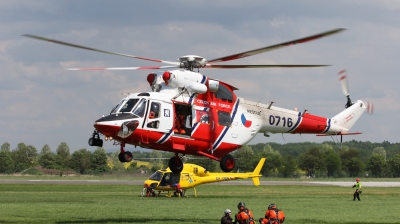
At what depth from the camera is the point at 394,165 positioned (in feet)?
414

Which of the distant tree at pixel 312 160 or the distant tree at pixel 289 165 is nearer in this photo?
the distant tree at pixel 312 160

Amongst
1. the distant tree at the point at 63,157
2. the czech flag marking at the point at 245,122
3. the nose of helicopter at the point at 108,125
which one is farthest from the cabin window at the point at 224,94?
the distant tree at the point at 63,157

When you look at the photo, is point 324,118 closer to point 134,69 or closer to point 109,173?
point 134,69

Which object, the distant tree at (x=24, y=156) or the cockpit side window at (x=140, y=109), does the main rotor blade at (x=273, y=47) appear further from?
the distant tree at (x=24, y=156)

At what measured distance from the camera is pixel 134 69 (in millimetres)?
26406

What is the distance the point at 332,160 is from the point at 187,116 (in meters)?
88.1

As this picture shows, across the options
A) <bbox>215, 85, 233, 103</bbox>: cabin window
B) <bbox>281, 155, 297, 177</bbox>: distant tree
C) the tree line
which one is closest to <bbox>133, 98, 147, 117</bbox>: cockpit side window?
<bbox>215, 85, 233, 103</bbox>: cabin window

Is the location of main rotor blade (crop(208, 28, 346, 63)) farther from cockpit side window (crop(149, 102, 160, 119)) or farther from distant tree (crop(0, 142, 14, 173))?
distant tree (crop(0, 142, 14, 173))

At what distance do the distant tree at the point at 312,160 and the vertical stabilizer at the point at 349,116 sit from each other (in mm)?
77974

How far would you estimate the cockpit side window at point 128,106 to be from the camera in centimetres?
2433

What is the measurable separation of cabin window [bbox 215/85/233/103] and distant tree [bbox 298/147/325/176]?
288 feet

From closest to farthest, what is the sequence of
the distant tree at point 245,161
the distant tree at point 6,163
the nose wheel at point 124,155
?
the nose wheel at point 124,155
the distant tree at point 245,161
the distant tree at point 6,163

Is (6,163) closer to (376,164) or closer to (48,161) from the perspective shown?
(48,161)

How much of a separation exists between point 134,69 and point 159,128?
10.5 feet
